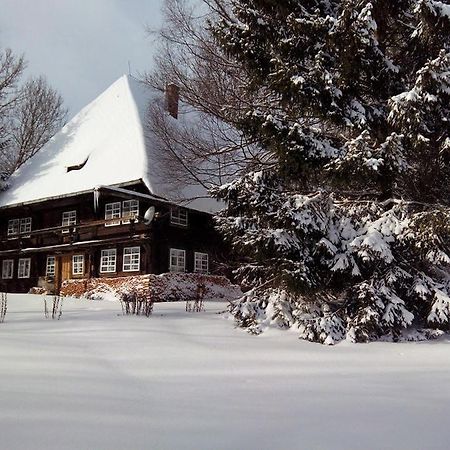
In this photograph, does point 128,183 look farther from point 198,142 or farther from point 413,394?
point 413,394

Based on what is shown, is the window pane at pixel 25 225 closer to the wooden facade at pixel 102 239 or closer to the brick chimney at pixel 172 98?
the wooden facade at pixel 102 239

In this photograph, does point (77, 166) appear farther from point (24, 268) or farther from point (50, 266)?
point (24, 268)

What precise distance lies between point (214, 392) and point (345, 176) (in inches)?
205

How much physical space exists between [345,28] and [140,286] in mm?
13100

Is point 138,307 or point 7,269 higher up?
point 7,269

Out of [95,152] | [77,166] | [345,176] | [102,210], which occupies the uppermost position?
[95,152]

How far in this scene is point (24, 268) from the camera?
25.4 m

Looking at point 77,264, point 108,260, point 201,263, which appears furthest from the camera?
point 77,264

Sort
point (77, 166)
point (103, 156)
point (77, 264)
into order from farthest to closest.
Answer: point (77, 166) < point (77, 264) < point (103, 156)

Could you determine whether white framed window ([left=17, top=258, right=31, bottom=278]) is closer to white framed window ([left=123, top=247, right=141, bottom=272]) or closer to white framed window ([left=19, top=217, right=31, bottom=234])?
white framed window ([left=19, top=217, right=31, bottom=234])

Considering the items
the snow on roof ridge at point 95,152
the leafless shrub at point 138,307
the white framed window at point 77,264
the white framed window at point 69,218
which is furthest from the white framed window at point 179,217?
the leafless shrub at point 138,307

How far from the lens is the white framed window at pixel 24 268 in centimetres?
2517

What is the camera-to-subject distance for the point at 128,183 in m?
20.0

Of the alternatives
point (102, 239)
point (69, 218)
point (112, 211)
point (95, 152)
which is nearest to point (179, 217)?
point (112, 211)
